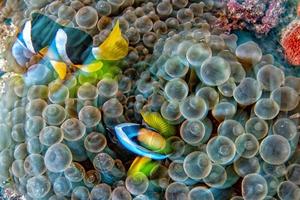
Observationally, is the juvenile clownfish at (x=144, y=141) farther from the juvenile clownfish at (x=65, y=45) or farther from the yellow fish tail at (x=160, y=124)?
the juvenile clownfish at (x=65, y=45)

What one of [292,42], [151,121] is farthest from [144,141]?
[292,42]

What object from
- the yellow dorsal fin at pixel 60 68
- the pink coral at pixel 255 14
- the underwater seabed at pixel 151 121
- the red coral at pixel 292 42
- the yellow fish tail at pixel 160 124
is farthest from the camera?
the pink coral at pixel 255 14

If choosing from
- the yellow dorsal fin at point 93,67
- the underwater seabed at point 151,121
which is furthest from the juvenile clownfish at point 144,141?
the yellow dorsal fin at point 93,67

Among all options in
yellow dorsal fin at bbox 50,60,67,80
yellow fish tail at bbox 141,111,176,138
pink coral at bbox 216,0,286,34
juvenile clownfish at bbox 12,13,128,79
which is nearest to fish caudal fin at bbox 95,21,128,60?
juvenile clownfish at bbox 12,13,128,79

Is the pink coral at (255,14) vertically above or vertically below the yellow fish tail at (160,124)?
above

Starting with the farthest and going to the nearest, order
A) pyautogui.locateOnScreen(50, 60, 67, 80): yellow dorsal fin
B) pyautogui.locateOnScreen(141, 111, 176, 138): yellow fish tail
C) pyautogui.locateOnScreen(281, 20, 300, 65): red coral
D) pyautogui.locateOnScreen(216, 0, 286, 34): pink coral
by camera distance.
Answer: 1. pyautogui.locateOnScreen(216, 0, 286, 34): pink coral
2. pyautogui.locateOnScreen(281, 20, 300, 65): red coral
3. pyautogui.locateOnScreen(50, 60, 67, 80): yellow dorsal fin
4. pyautogui.locateOnScreen(141, 111, 176, 138): yellow fish tail

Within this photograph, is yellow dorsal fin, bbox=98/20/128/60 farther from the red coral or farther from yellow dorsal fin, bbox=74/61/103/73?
the red coral
